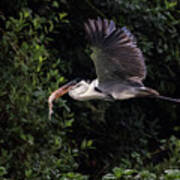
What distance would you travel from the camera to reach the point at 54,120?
2750mm

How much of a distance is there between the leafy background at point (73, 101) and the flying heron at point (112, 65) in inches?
18.3

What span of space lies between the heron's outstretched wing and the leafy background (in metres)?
0.59

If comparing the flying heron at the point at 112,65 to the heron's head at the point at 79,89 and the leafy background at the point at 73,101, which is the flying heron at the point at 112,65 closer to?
the heron's head at the point at 79,89

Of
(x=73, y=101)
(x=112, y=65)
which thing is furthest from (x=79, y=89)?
(x=73, y=101)

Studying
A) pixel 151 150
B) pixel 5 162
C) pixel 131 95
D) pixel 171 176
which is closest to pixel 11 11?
pixel 5 162

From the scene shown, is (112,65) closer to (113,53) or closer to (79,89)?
(113,53)

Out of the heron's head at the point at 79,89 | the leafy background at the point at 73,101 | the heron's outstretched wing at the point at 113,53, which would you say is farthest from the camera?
the leafy background at the point at 73,101

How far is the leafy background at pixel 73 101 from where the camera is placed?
104 inches

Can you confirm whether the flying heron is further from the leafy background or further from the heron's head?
the leafy background

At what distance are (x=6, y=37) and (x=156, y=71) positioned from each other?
1.31 meters

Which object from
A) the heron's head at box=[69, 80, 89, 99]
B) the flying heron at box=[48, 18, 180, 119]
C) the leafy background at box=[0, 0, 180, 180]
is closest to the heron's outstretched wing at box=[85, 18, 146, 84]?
the flying heron at box=[48, 18, 180, 119]

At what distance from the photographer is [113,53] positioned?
201 cm

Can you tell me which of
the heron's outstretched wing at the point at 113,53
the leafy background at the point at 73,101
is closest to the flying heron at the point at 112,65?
the heron's outstretched wing at the point at 113,53

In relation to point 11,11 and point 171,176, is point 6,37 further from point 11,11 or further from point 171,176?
point 171,176
